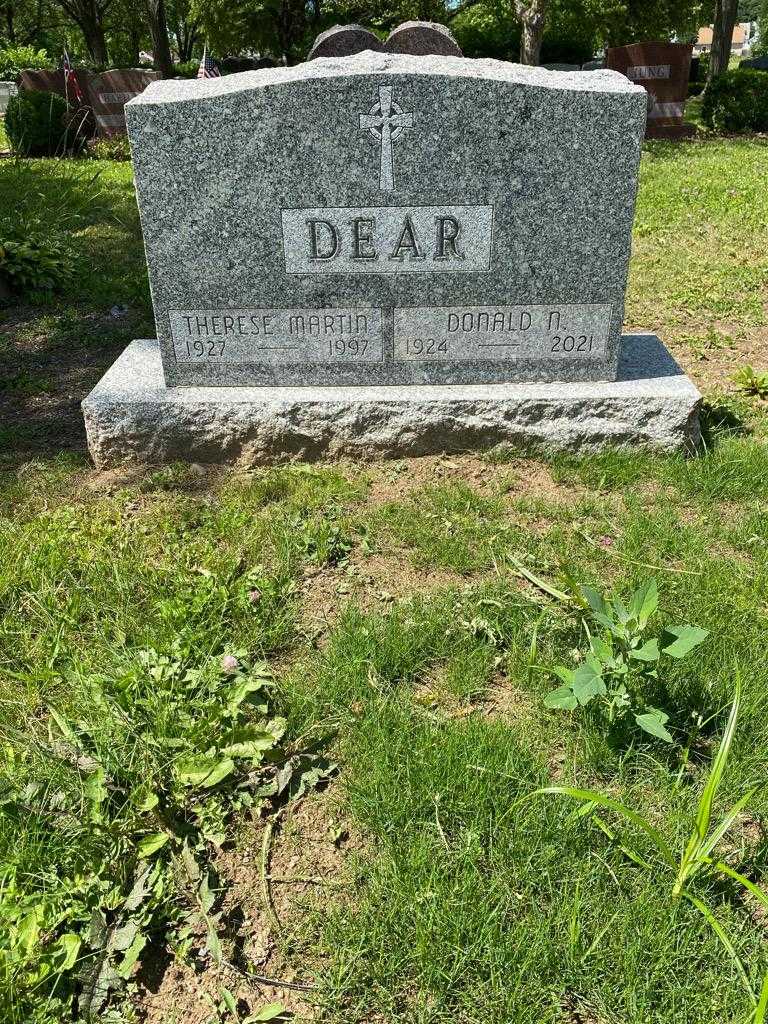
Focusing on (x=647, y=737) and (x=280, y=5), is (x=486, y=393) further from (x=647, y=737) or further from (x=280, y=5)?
(x=280, y=5)

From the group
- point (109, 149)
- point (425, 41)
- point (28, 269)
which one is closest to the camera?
point (28, 269)

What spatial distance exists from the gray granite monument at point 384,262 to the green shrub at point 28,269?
2337mm

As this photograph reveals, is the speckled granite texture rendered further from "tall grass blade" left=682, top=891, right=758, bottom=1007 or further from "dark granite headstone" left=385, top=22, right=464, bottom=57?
"dark granite headstone" left=385, top=22, right=464, bottom=57

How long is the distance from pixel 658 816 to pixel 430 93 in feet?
8.71

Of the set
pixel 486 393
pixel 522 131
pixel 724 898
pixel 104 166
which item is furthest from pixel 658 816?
pixel 104 166

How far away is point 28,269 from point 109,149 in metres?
6.86

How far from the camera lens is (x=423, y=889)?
6.24 feet

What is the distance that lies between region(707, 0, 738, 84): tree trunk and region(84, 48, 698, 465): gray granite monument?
590 inches

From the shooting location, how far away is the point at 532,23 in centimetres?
1137

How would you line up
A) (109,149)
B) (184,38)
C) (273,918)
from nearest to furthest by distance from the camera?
(273,918)
(109,149)
(184,38)

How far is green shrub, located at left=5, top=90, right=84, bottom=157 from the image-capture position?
1104cm

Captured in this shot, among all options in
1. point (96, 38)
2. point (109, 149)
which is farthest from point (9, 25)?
point (109, 149)

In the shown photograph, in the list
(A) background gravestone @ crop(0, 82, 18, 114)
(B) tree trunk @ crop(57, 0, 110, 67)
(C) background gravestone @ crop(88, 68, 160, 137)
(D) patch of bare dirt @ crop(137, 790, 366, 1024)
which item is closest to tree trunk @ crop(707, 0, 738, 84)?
(C) background gravestone @ crop(88, 68, 160, 137)

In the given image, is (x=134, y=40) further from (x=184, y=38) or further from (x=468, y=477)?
(x=468, y=477)
